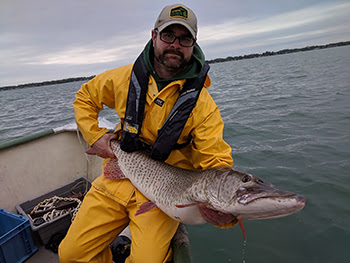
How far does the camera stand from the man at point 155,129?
2.47 m

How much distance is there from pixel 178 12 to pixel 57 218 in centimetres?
296

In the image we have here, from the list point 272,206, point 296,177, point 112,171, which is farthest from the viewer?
point 296,177

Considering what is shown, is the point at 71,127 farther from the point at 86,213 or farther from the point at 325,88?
the point at 325,88

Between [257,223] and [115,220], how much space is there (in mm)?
2523

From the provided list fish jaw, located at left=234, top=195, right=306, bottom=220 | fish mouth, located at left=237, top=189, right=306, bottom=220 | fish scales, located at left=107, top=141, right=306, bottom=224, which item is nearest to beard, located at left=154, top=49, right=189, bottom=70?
fish scales, located at left=107, top=141, right=306, bottom=224

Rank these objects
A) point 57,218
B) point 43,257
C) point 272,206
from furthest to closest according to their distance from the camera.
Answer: point 57,218 < point 43,257 < point 272,206

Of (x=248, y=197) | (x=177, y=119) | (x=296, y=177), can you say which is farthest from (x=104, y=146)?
(x=296, y=177)

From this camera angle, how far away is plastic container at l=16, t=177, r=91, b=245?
3.24m

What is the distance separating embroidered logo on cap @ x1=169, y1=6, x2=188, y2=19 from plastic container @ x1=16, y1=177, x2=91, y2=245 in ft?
9.36

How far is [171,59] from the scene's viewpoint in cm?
262

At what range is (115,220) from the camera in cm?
264

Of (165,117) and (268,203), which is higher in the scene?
(165,117)

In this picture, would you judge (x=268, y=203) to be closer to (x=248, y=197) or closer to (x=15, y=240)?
(x=248, y=197)

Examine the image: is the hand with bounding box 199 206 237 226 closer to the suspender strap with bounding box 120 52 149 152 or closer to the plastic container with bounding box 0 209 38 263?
A: the suspender strap with bounding box 120 52 149 152
